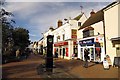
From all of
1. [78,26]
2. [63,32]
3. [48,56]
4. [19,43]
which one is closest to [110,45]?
[48,56]

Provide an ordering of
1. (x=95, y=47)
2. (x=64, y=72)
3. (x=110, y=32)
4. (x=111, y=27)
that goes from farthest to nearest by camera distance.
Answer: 1. (x=95, y=47)
2. (x=110, y=32)
3. (x=111, y=27)
4. (x=64, y=72)

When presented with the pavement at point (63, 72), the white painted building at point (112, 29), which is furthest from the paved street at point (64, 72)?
the white painted building at point (112, 29)

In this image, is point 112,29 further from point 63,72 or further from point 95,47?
point 63,72

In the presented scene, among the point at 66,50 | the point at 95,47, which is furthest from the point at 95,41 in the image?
the point at 66,50

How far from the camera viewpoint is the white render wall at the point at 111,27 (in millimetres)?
20953

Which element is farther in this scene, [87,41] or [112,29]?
[87,41]

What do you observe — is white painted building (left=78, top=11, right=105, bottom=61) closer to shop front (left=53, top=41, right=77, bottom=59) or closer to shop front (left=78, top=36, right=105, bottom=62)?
shop front (left=78, top=36, right=105, bottom=62)

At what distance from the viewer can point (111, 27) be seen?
22.0 metres

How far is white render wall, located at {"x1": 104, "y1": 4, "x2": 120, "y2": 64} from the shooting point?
20953 millimetres

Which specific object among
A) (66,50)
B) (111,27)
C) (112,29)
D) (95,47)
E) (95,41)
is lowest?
(66,50)

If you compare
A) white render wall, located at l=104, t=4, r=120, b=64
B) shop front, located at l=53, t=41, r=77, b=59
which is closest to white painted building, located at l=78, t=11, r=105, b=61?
white render wall, located at l=104, t=4, r=120, b=64

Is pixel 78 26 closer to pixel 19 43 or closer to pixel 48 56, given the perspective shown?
pixel 19 43

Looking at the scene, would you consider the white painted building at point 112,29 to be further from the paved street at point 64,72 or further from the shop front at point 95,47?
the paved street at point 64,72

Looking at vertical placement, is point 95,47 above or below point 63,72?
above
